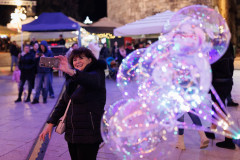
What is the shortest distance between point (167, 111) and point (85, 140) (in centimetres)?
74

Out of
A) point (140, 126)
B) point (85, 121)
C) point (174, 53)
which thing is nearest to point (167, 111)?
point (140, 126)

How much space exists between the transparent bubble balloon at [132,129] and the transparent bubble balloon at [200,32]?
1.91 ft

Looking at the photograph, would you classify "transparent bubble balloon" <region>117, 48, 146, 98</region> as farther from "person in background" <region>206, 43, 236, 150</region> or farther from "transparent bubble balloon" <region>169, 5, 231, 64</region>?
"person in background" <region>206, 43, 236, 150</region>

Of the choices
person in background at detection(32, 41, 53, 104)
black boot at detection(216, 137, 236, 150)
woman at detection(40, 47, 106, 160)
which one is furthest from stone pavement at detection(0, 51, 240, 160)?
woman at detection(40, 47, 106, 160)

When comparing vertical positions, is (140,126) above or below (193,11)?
below

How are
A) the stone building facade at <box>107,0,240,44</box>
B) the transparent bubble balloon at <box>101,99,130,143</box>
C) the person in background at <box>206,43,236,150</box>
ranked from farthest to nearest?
the stone building facade at <box>107,0,240,44</box>
the person in background at <box>206,43,236,150</box>
the transparent bubble balloon at <box>101,99,130,143</box>

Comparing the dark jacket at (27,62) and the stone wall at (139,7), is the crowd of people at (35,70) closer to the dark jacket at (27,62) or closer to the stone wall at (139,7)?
the dark jacket at (27,62)

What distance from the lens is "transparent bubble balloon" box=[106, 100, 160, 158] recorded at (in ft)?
7.30

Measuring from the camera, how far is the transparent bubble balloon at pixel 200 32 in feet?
7.81

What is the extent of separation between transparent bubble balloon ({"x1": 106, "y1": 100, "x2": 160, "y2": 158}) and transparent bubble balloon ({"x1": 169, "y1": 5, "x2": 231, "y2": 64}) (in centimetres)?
58

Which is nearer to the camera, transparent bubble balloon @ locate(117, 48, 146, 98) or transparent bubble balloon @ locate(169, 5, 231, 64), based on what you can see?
transparent bubble balloon @ locate(169, 5, 231, 64)

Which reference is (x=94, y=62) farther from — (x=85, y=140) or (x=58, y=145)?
(x=58, y=145)

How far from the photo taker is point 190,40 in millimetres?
2383

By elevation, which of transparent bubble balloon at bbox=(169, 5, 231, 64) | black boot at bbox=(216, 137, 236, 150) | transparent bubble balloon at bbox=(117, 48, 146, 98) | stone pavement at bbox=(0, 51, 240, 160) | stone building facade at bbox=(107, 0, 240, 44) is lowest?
stone pavement at bbox=(0, 51, 240, 160)
